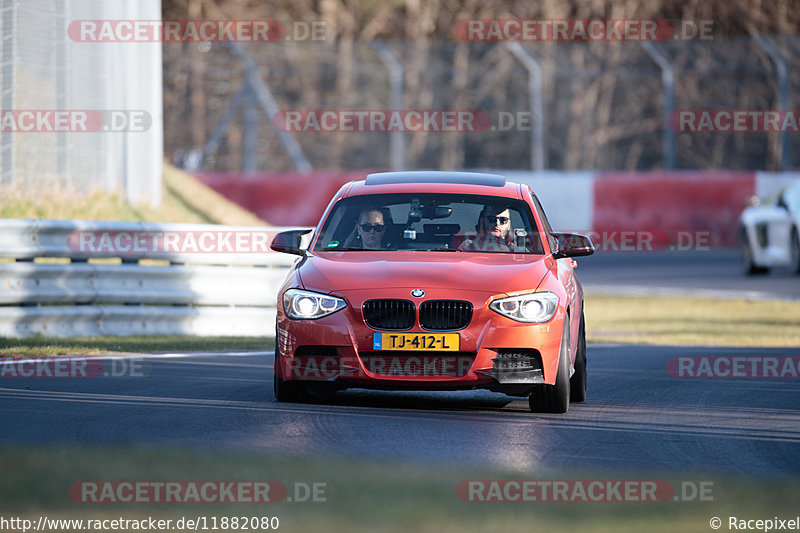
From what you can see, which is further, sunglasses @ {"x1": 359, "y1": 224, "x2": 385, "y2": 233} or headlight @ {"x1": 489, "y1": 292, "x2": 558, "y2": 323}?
sunglasses @ {"x1": 359, "y1": 224, "x2": 385, "y2": 233}

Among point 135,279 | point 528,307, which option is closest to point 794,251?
point 135,279

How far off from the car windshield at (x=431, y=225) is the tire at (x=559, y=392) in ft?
3.21

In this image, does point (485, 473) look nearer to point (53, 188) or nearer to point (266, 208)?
point (53, 188)

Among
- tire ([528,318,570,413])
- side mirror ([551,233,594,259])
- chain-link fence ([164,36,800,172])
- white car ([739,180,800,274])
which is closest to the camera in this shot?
tire ([528,318,570,413])

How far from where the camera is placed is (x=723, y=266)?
27016 mm

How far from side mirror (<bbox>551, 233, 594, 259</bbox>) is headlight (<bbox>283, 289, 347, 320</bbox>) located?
1.70m

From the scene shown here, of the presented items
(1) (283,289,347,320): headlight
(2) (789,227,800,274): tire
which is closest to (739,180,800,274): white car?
(2) (789,227,800,274): tire

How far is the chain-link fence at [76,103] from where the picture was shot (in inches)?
632

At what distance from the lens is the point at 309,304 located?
28.2 feet

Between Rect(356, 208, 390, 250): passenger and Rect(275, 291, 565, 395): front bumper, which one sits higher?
Rect(356, 208, 390, 250): passenger

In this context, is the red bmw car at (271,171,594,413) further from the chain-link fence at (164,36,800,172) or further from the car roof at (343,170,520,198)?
the chain-link fence at (164,36,800,172)

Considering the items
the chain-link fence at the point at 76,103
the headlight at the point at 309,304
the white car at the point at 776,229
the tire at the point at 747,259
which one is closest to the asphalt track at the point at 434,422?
the headlight at the point at 309,304

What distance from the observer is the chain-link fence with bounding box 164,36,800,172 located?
31.1m

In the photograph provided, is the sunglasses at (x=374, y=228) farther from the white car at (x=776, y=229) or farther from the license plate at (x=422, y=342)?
the white car at (x=776, y=229)
